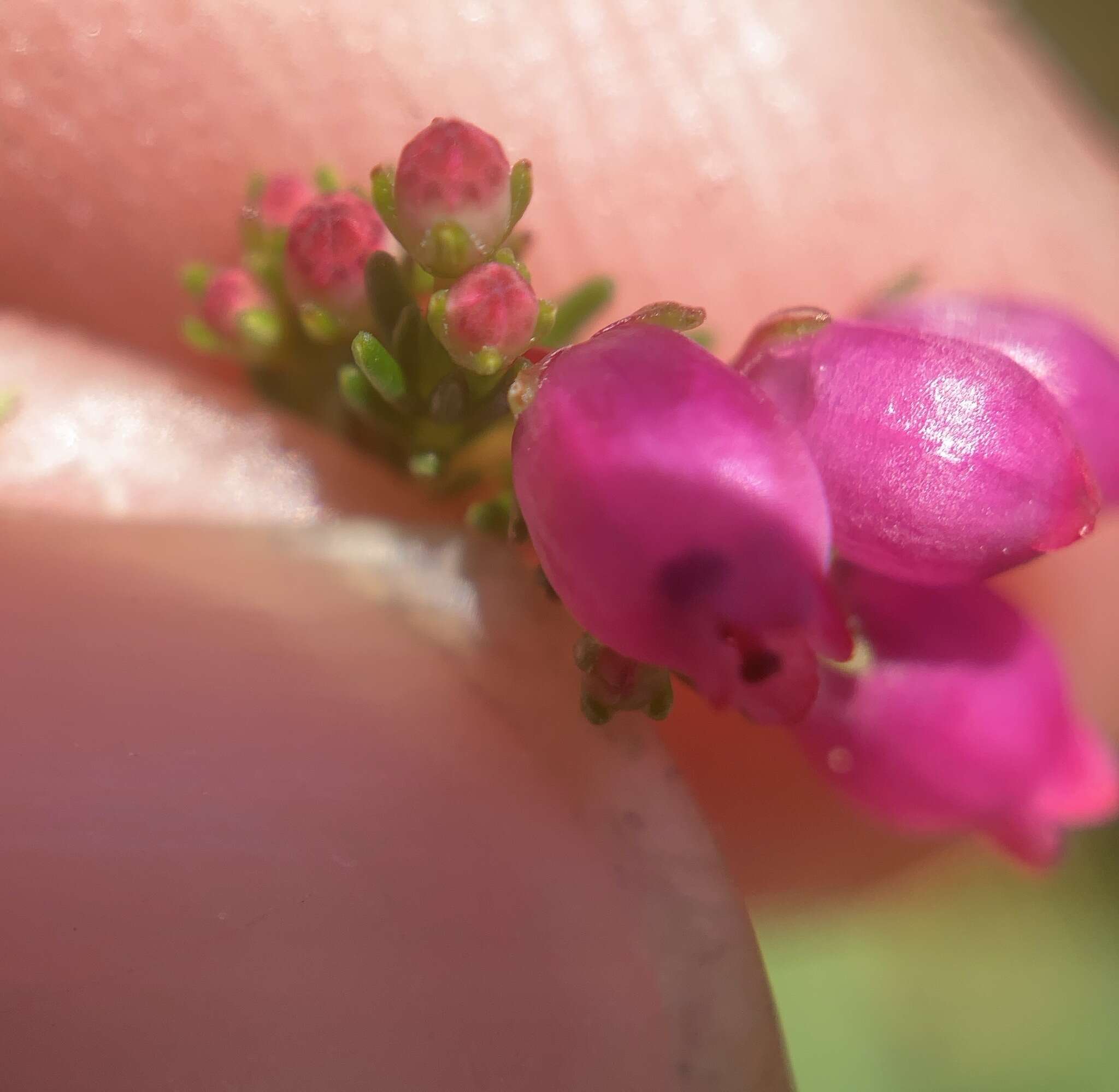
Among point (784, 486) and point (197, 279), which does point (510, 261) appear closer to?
point (784, 486)

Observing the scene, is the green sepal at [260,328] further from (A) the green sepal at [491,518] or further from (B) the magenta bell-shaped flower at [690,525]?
(B) the magenta bell-shaped flower at [690,525]

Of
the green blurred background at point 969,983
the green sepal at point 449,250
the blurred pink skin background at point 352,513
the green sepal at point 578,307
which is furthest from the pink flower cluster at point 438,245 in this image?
the green blurred background at point 969,983

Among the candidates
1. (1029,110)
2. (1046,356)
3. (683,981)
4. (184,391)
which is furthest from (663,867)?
(1029,110)

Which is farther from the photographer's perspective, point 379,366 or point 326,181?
point 326,181

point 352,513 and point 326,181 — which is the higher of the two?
point 326,181

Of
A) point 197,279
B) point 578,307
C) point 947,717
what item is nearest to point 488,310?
point 578,307

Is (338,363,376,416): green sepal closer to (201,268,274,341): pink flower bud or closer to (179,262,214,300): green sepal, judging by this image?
(201,268,274,341): pink flower bud

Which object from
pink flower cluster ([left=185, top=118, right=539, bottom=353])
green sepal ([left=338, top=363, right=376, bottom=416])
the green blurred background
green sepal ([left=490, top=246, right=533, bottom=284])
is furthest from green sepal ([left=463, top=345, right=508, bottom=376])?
the green blurred background
